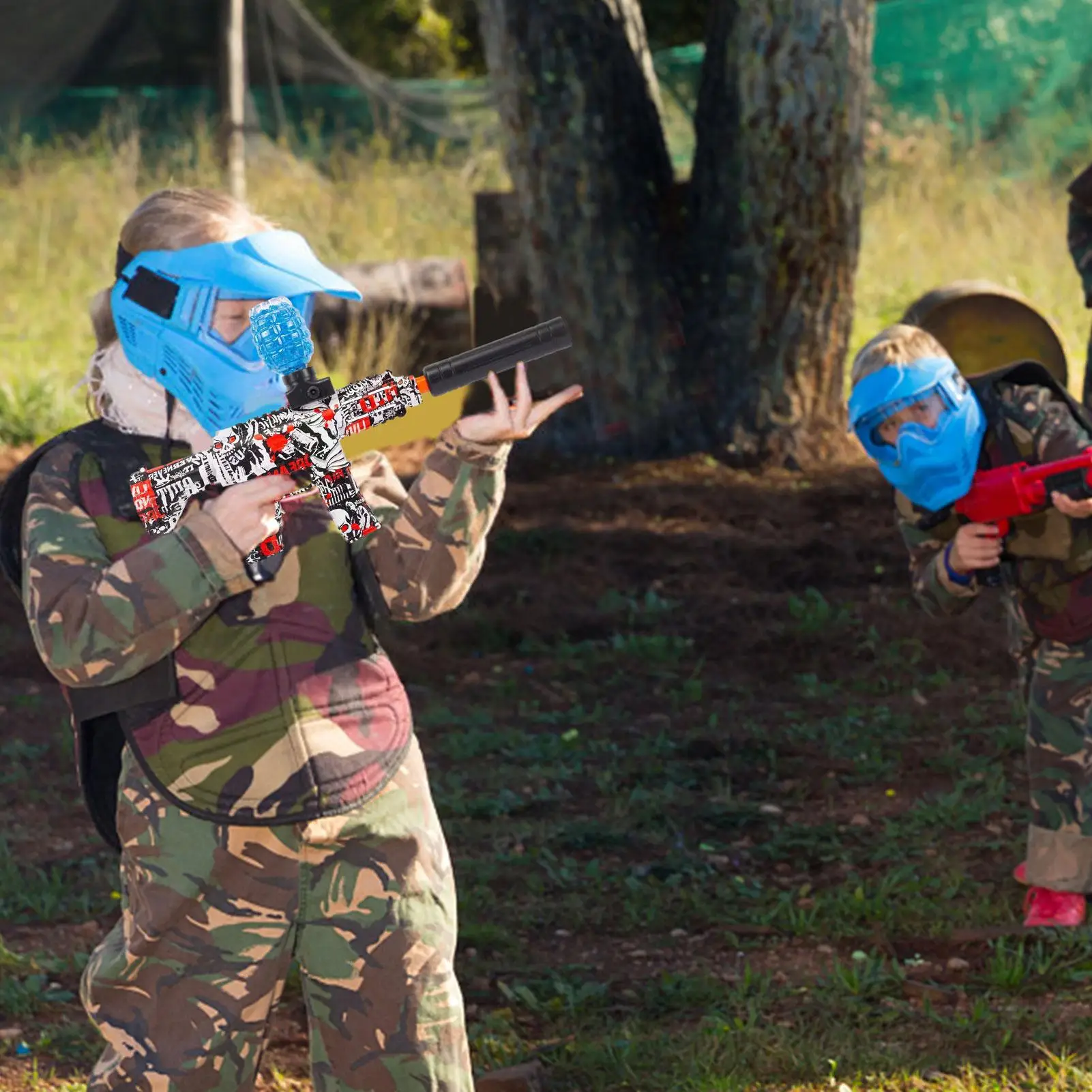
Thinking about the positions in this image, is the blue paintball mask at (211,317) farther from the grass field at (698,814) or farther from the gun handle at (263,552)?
the grass field at (698,814)

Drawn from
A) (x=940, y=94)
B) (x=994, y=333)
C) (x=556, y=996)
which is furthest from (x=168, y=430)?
(x=940, y=94)

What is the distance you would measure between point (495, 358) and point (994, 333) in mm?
6312

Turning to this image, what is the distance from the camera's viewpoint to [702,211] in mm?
9109

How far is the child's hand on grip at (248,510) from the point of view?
2492 mm

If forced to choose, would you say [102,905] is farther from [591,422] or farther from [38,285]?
[38,285]

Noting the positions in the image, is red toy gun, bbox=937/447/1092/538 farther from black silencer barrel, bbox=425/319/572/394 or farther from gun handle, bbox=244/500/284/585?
gun handle, bbox=244/500/284/585

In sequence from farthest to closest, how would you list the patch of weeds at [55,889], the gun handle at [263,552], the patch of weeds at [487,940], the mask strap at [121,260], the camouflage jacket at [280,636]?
1. the patch of weeds at [55,889]
2. the patch of weeds at [487,940]
3. the mask strap at [121,260]
4. the camouflage jacket at [280,636]
5. the gun handle at [263,552]

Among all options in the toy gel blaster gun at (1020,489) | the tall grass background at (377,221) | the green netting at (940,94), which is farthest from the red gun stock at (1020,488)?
the green netting at (940,94)

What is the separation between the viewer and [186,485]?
2.49 m

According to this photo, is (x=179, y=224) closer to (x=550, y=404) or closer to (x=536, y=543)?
(x=550, y=404)

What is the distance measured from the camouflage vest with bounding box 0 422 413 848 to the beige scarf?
0.02m

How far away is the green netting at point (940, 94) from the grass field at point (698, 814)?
719 cm

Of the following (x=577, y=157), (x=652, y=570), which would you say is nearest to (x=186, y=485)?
(x=652, y=570)

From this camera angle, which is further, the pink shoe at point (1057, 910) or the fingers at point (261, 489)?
the pink shoe at point (1057, 910)
